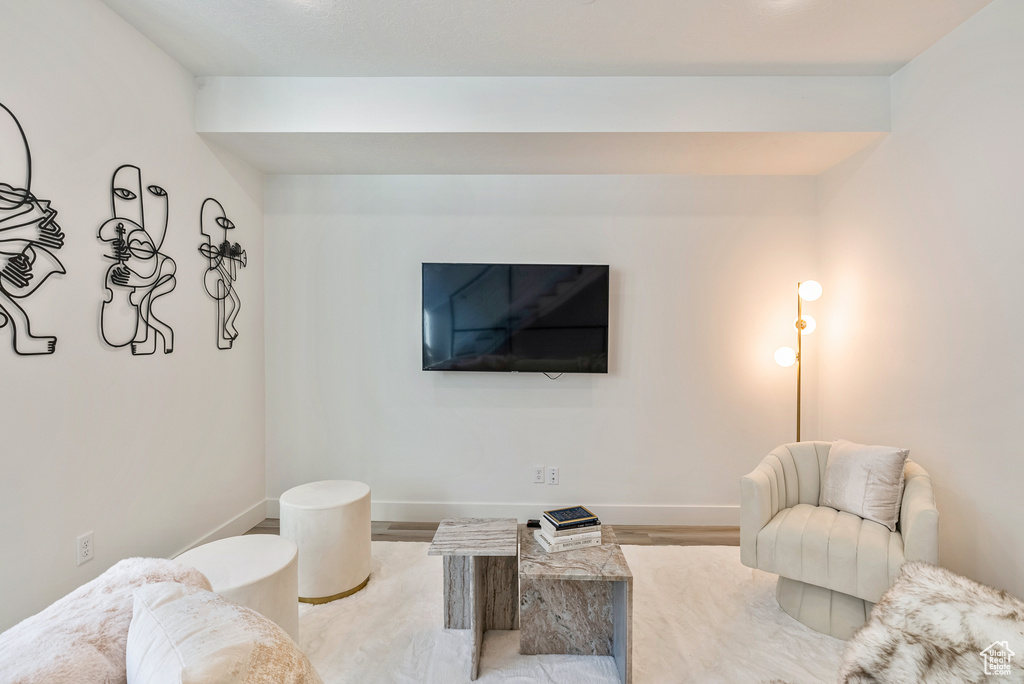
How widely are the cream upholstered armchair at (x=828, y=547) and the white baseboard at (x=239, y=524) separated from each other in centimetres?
281

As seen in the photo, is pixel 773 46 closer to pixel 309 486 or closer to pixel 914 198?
pixel 914 198

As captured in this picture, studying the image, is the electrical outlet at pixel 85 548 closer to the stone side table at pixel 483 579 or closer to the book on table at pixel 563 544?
the stone side table at pixel 483 579

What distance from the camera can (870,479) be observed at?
2270 millimetres

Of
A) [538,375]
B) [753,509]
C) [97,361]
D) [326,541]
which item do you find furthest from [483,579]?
[97,361]

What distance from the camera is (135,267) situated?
2332 mm

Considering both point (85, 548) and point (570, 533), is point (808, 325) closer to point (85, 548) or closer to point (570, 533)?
point (570, 533)

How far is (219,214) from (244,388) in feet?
3.49

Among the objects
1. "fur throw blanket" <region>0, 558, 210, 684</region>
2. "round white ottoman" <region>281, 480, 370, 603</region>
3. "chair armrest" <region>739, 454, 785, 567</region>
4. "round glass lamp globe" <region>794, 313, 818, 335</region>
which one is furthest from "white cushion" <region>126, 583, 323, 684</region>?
"round glass lamp globe" <region>794, 313, 818, 335</region>

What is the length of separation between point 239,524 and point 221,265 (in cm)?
158

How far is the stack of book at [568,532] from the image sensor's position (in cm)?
198

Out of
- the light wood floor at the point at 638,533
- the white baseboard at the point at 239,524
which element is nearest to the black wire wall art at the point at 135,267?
the white baseboard at the point at 239,524

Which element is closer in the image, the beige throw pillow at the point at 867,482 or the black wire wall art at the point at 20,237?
the black wire wall art at the point at 20,237

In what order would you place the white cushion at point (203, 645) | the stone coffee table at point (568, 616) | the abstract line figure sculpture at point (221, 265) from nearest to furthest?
the white cushion at point (203, 645), the stone coffee table at point (568, 616), the abstract line figure sculpture at point (221, 265)

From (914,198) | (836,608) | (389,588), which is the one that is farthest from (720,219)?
(389,588)
